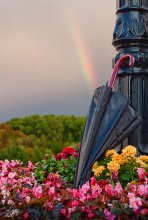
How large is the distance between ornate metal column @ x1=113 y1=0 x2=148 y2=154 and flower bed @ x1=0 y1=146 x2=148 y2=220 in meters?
1.16

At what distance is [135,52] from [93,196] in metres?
2.80

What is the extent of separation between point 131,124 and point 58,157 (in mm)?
2268

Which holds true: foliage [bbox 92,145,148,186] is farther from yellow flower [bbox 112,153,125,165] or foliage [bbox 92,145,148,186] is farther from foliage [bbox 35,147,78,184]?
foliage [bbox 35,147,78,184]

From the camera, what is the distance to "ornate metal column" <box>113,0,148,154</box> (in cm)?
760

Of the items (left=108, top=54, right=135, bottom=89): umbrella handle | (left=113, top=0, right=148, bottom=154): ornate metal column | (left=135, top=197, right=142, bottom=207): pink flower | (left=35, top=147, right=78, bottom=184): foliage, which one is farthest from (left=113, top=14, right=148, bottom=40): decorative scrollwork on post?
(left=135, top=197, right=142, bottom=207): pink flower

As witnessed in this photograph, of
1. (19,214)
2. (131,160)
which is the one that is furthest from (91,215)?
(131,160)

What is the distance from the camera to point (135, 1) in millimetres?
7742

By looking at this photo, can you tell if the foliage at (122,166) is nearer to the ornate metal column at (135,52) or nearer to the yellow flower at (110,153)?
the yellow flower at (110,153)

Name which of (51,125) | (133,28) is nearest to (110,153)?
(133,28)

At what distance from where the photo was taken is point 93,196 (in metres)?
5.36

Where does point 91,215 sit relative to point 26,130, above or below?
above

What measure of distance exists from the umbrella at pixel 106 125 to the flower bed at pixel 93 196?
14 centimetres

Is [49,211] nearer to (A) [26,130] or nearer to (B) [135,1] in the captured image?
(B) [135,1]

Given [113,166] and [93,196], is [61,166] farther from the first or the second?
[93,196]
